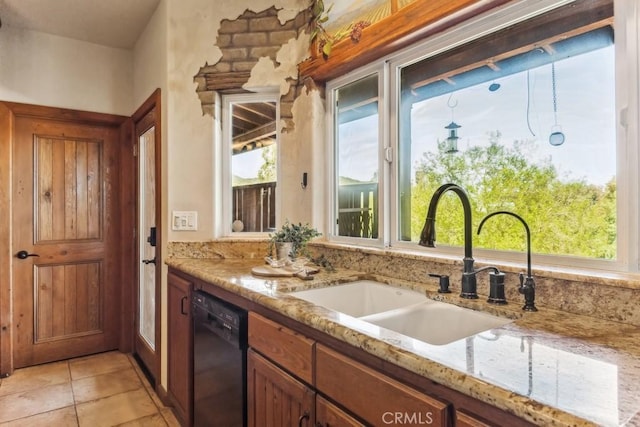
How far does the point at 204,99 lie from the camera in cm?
238

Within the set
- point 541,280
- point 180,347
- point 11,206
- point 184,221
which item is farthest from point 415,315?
point 11,206

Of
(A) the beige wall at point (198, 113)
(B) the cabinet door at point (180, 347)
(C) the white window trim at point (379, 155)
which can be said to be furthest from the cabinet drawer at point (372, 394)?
(A) the beige wall at point (198, 113)

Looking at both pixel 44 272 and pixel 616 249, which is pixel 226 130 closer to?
pixel 44 272

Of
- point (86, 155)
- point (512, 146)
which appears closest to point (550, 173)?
point (512, 146)

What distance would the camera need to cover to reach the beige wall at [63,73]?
109 inches

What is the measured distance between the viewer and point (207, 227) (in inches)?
92.7

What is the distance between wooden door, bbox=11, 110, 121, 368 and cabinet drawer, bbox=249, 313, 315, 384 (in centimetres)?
237

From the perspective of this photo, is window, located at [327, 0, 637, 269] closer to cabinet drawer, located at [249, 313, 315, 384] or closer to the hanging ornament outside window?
the hanging ornament outside window

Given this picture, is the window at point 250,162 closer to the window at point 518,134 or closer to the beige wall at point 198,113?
the beige wall at point 198,113

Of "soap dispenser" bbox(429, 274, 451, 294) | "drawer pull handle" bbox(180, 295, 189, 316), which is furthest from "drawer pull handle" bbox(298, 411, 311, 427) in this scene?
"drawer pull handle" bbox(180, 295, 189, 316)

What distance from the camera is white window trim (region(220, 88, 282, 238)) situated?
8.00 ft

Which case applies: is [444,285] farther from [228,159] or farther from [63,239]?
[63,239]

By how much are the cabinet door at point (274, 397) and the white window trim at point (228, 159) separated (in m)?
1.17

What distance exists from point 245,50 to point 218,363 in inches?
73.3
